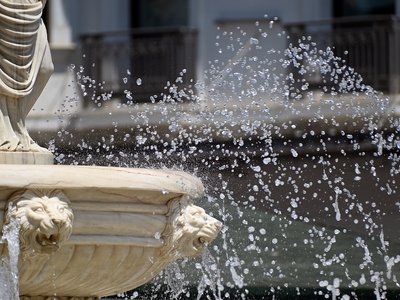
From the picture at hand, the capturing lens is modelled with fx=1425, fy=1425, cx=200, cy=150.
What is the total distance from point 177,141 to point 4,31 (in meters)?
8.54

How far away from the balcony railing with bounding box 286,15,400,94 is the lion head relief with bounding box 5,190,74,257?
1060 centimetres

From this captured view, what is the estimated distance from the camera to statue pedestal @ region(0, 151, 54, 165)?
516cm

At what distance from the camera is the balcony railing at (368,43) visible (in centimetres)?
1498

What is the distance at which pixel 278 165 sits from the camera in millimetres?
16062

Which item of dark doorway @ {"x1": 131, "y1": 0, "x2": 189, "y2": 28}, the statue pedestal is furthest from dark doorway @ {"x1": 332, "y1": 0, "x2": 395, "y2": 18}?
the statue pedestal

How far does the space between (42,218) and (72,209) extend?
5.7 inches

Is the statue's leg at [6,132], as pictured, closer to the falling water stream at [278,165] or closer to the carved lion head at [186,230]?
the carved lion head at [186,230]

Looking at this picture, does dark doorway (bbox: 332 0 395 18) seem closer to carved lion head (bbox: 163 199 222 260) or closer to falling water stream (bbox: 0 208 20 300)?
carved lion head (bbox: 163 199 222 260)

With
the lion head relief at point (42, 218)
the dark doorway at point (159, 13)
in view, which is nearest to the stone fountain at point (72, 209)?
the lion head relief at point (42, 218)

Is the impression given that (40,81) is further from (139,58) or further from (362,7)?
(362,7)

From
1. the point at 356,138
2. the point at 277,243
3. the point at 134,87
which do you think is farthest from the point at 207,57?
the point at 277,243

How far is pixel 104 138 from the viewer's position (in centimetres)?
1579

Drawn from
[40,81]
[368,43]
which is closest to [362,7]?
[368,43]

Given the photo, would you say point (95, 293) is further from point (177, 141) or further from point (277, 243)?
point (177, 141)
